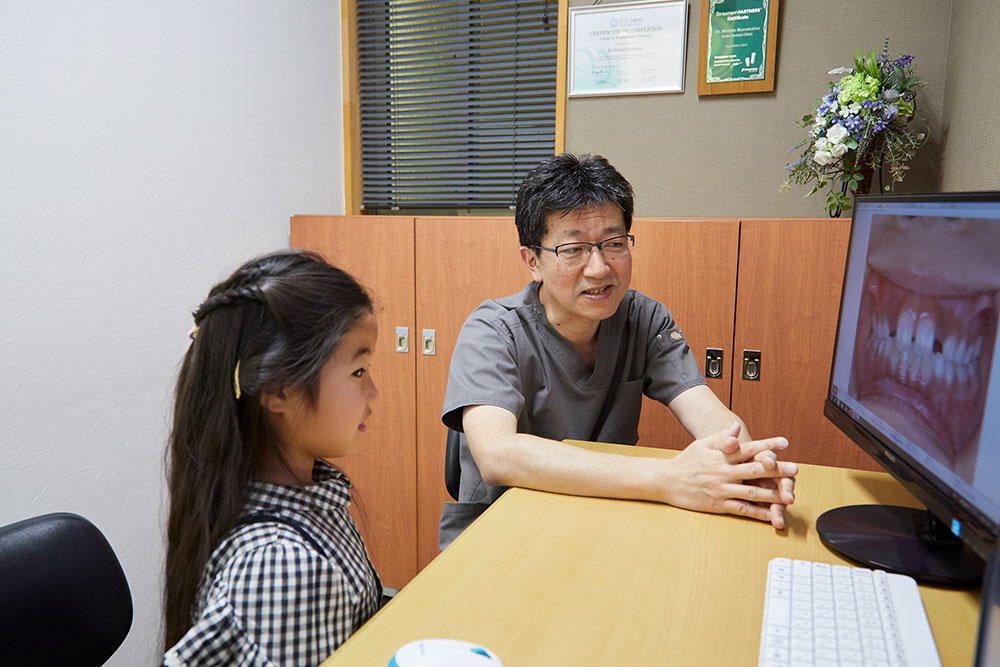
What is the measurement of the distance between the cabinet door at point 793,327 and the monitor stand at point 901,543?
0.98 meters

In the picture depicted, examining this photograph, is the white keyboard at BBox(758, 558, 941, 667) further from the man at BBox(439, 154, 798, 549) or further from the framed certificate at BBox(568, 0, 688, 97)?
the framed certificate at BBox(568, 0, 688, 97)

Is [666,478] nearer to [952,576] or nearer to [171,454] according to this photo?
[952,576]

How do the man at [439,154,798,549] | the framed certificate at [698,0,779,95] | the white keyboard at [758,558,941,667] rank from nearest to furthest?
1. the white keyboard at [758,558,941,667]
2. the man at [439,154,798,549]
3. the framed certificate at [698,0,779,95]

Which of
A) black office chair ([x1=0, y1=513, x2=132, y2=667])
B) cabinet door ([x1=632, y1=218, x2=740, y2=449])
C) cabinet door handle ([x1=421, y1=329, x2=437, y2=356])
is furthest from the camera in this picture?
cabinet door handle ([x1=421, y1=329, x2=437, y2=356])

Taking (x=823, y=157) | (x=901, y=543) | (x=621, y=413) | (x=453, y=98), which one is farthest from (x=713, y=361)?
(x=453, y=98)

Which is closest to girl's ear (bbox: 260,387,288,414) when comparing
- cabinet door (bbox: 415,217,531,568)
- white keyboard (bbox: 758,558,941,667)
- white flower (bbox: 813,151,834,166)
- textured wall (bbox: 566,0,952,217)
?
white keyboard (bbox: 758,558,941,667)

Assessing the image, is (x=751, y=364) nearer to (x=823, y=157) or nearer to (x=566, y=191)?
(x=823, y=157)

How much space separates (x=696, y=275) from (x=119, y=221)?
166 centimetres

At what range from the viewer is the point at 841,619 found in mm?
815

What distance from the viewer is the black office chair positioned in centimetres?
92

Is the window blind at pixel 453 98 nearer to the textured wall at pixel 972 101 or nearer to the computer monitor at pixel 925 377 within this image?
the textured wall at pixel 972 101

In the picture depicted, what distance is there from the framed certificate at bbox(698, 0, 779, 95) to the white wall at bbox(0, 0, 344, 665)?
151 cm

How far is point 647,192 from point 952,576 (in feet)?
6.17

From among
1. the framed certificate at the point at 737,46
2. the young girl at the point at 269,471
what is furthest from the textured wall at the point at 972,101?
the young girl at the point at 269,471
